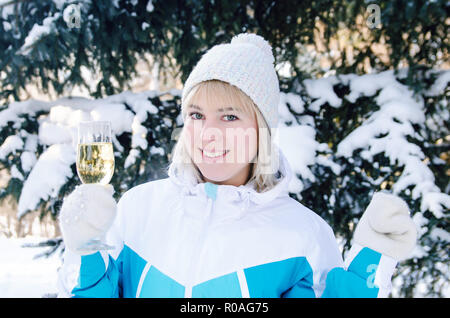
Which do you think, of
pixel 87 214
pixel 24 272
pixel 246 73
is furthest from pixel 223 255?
pixel 24 272

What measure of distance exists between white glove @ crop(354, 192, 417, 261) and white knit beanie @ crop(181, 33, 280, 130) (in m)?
0.64

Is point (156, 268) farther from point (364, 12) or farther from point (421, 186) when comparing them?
point (364, 12)

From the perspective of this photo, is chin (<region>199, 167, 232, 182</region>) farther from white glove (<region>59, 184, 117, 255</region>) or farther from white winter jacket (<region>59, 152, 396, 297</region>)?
white glove (<region>59, 184, 117, 255</region>)

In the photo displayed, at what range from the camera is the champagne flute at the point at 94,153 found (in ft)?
4.75

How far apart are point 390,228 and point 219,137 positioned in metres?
0.73

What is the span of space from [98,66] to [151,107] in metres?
0.84

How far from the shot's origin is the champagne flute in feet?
4.75

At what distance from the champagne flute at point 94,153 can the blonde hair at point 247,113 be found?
0.38 metres

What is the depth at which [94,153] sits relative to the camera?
1445mm

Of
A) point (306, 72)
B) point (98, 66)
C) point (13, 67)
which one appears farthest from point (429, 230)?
point (13, 67)

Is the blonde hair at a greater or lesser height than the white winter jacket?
greater

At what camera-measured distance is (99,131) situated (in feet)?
4.98

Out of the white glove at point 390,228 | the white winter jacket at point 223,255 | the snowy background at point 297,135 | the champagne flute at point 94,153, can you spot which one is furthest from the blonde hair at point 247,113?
the snowy background at point 297,135

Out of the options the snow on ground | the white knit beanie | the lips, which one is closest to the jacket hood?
the lips
